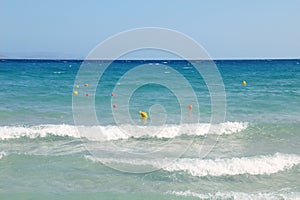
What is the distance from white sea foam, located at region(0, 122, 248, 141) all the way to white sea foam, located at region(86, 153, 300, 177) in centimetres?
376

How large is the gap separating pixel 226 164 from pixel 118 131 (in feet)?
19.5

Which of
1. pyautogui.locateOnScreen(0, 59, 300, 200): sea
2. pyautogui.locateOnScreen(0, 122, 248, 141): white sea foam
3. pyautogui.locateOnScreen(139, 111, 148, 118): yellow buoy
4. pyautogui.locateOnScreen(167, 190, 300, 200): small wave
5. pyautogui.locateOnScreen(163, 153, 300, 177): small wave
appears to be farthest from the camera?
pyautogui.locateOnScreen(139, 111, 148, 118): yellow buoy

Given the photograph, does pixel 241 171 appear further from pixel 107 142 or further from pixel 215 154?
pixel 107 142

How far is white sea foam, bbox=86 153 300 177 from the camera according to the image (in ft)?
33.8

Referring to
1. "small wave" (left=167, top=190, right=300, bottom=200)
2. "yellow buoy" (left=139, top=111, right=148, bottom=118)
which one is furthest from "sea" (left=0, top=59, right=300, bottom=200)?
"yellow buoy" (left=139, top=111, right=148, bottom=118)

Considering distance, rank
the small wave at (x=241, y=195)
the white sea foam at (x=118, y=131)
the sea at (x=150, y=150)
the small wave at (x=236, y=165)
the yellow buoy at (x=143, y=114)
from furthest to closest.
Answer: the yellow buoy at (x=143, y=114), the white sea foam at (x=118, y=131), the small wave at (x=236, y=165), the sea at (x=150, y=150), the small wave at (x=241, y=195)

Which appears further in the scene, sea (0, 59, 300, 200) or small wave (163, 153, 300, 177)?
small wave (163, 153, 300, 177)

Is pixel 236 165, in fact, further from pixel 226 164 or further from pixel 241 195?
pixel 241 195

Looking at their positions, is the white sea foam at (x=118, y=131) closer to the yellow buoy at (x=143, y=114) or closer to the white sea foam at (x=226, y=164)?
the yellow buoy at (x=143, y=114)

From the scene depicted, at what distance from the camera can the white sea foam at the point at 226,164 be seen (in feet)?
33.8

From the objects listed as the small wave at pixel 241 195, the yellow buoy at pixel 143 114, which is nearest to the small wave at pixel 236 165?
the small wave at pixel 241 195

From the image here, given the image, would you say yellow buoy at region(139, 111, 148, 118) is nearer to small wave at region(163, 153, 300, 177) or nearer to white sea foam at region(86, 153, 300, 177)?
white sea foam at region(86, 153, 300, 177)

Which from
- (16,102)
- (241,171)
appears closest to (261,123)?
(241,171)

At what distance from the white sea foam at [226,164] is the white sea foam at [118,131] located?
12.3 feet
